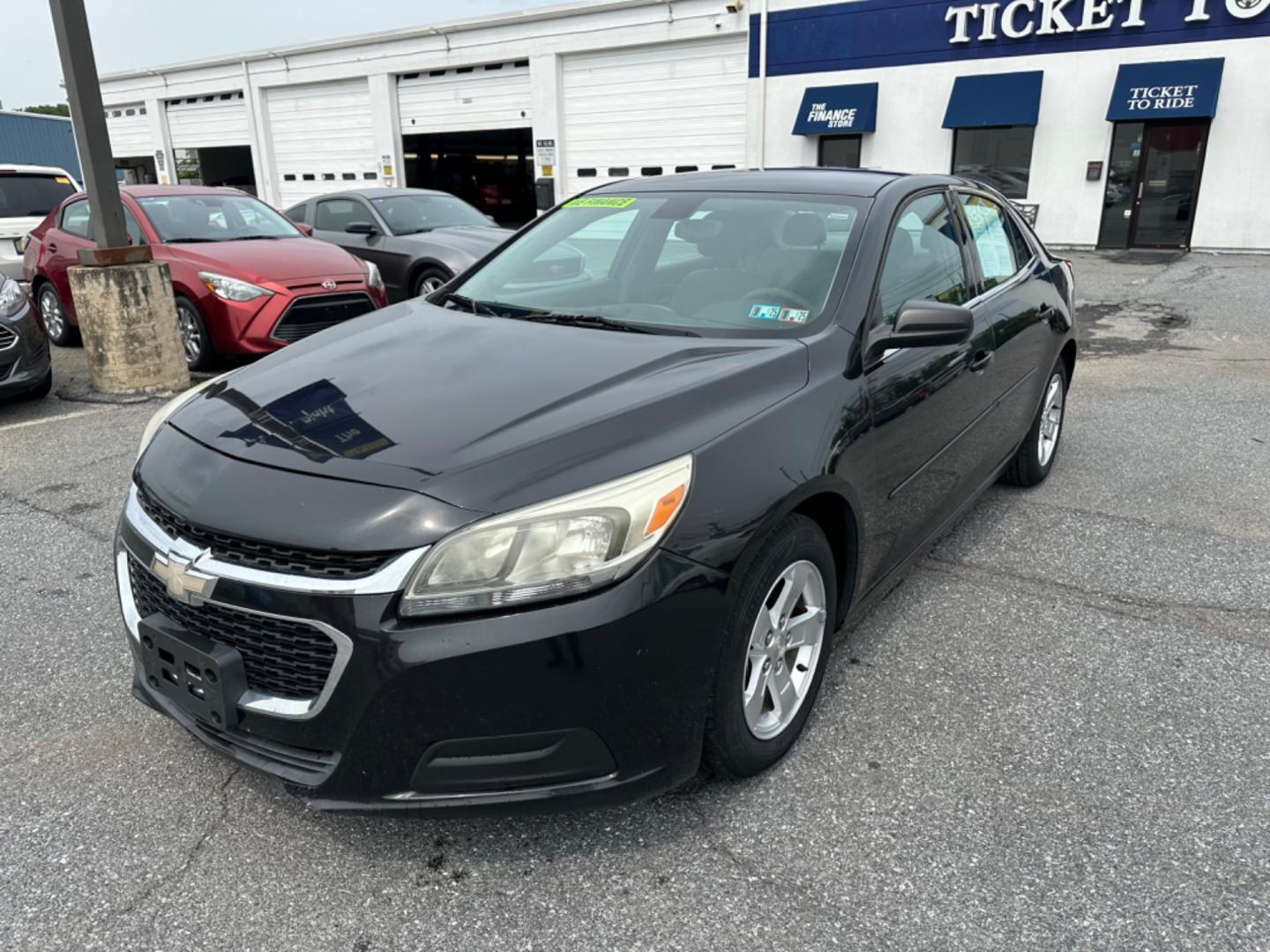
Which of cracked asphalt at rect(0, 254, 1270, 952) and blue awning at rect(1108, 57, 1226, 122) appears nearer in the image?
cracked asphalt at rect(0, 254, 1270, 952)

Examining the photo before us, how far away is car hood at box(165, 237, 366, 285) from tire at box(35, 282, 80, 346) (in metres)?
2.03

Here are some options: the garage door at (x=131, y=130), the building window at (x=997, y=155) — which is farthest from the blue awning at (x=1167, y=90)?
the garage door at (x=131, y=130)

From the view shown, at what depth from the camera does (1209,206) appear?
57.5ft

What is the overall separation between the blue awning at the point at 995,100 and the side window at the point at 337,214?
42.3ft

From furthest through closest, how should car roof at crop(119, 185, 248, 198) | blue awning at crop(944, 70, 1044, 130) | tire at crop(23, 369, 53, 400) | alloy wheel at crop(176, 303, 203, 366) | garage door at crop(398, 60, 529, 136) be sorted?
garage door at crop(398, 60, 529, 136) → blue awning at crop(944, 70, 1044, 130) → car roof at crop(119, 185, 248, 198) → alloy wheel at crop(176, 303, 203, 366) → tire at crop(23, 369, 53, 400)

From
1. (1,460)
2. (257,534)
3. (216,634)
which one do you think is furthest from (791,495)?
(1,460)

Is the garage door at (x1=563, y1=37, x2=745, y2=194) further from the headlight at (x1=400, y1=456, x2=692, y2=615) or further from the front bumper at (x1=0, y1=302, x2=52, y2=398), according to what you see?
the headlight at (x1=400, y1=456, x2=692, y2=615)

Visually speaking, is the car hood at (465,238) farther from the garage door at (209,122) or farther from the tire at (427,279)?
the garage door at (209,122)

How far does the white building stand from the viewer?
17172 mm

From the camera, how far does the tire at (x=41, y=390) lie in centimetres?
673

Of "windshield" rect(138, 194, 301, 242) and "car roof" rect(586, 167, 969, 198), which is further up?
"car roof" rect(586, 167, 969, 198)

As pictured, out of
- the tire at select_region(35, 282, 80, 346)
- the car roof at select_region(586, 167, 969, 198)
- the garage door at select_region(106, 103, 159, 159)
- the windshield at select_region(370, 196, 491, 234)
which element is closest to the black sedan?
the car roof at select_region(586, 167, 969, 198)

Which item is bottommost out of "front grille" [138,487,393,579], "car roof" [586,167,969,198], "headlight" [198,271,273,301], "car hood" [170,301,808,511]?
"headlight" [198,271,273,301]

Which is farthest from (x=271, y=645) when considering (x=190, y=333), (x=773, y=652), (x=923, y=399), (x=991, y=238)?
(x=190, y=333)
